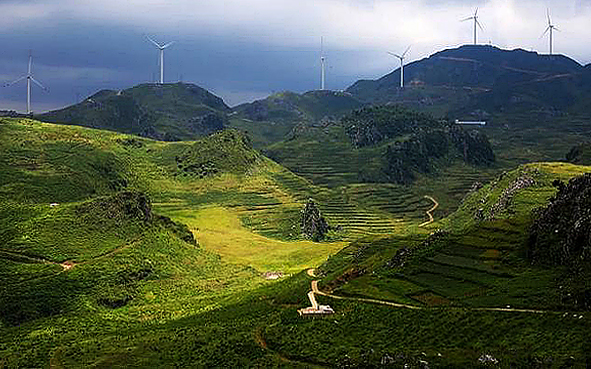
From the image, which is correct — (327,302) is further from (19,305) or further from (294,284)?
(19,305)

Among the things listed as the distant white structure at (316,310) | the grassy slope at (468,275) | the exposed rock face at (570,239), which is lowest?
the distant white structure at (316,310)

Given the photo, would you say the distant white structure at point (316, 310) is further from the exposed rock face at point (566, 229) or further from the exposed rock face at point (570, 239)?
the exposed rock face at point (566, 229)

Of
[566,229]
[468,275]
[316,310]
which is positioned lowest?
[316,310]

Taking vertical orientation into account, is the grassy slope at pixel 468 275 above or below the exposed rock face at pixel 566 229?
below

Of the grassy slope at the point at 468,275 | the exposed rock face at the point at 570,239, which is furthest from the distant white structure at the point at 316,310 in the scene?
the exposed rock face at the point at 570,239

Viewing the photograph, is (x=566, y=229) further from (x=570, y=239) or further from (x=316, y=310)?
(x=316, y=310)

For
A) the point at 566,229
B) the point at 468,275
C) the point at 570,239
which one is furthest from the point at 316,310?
the point at 566,229

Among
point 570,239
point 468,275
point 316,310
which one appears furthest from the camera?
point 468,275

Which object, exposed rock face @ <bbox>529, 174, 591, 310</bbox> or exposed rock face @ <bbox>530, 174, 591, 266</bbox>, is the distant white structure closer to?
exposed rock face @ <bbox>529, 174, 591, 310</bbox>

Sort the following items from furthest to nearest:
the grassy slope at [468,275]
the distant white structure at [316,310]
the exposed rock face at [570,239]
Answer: the distant white structure at [316,310] → the grassy slope at [468,275] → the exposed rock face at [570,239]

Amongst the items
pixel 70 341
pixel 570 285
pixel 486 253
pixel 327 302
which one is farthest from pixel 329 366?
pixel 70 341
